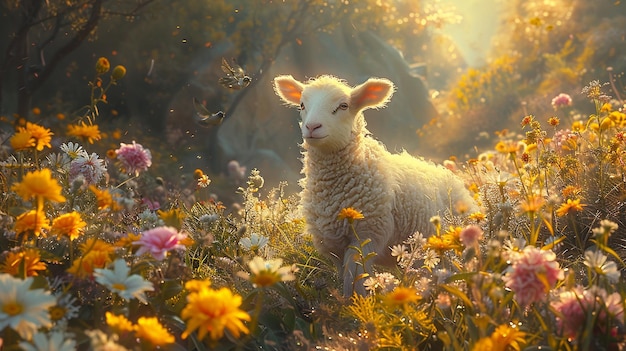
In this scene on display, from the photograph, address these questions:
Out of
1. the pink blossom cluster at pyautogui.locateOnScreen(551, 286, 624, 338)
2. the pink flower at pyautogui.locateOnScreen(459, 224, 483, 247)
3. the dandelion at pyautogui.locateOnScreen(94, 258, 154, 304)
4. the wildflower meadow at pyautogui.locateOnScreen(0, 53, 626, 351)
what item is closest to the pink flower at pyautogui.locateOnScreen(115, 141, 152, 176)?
the wildflower meadow at pyautogui.locateOnScreen(0, 53, 626, 351)

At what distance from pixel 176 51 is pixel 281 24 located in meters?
2.34

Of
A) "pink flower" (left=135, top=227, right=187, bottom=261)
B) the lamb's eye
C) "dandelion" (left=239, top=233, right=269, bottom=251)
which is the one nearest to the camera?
"pink flower" (left=135, top=227, right=187, bottom=261)

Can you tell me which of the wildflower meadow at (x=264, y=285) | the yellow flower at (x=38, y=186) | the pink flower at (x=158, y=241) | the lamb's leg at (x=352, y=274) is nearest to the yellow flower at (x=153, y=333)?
the wildflower meadow at (x=264, y=285)

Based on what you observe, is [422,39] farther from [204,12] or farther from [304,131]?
[304,131]

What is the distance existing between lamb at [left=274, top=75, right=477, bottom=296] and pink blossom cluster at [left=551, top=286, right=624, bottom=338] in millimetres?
1615

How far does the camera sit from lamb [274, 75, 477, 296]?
352 centimetres

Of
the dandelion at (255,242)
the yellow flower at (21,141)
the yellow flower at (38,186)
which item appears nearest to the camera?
the yellow flower at (38,186)

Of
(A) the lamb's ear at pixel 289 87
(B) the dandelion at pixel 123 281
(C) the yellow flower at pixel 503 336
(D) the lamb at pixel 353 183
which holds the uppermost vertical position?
(A) the lamb's ear at pixel 289 87

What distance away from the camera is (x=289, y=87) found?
165 inches

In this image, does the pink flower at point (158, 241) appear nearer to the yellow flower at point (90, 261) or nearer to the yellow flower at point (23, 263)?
the yellow flower at point (90, 261)

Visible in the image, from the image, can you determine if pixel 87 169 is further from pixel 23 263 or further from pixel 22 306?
pixel 22 306

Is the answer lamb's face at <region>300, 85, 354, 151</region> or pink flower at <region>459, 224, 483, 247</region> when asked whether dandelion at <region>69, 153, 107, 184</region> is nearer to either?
lamb's face at <region>300, 85, 354, 151</region>

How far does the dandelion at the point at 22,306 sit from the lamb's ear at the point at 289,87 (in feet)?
9.22

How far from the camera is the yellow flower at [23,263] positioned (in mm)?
1875
